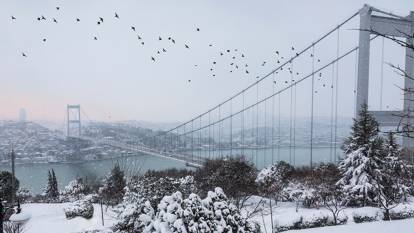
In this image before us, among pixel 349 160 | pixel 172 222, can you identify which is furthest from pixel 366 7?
pixel 172 222

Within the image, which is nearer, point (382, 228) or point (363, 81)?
point (382, 228)

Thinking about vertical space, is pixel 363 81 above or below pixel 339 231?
above

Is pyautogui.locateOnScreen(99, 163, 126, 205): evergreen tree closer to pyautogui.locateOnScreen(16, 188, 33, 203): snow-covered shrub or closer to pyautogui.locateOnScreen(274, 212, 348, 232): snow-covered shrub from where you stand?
pyautogui.locateOnScreen(16, 188, 33, 203): snow-covered shrub

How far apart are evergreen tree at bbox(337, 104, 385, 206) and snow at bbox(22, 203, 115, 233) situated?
44.2 ft

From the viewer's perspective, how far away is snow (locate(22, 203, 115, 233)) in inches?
874

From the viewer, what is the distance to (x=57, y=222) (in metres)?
23.8

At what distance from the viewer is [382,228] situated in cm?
939

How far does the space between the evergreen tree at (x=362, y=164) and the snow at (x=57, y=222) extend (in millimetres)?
13484

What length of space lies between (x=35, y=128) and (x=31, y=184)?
128 meters

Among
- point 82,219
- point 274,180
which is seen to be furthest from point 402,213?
point 82,219

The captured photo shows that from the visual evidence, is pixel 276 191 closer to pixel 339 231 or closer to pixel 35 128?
pixel 339 231

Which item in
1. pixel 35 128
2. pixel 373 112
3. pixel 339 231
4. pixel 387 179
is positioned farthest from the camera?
pixel 35 128

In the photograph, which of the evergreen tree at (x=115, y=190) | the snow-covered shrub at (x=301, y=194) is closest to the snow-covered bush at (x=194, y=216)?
the snow-covered shrub at (x=301, y=194)

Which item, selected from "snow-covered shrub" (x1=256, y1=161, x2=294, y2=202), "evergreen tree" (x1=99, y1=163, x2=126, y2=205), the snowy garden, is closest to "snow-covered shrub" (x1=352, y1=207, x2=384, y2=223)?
the snowy garden
